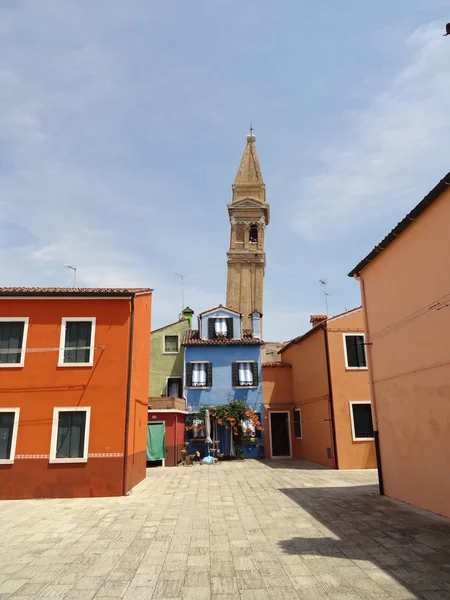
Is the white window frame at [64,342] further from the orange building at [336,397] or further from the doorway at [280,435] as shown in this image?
the doorway at [280,435]

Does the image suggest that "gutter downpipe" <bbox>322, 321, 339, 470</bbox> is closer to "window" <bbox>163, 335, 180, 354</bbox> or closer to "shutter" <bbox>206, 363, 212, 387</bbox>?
"shutter" <bbox>206, 363, 212, 387</bbox>

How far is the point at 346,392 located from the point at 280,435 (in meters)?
6.59

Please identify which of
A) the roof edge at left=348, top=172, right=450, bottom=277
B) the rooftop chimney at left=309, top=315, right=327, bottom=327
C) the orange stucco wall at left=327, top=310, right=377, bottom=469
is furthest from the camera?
the rooftop chimney at left=309, top=315, right=327, bottom=327

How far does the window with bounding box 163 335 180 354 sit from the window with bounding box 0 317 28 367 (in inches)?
555

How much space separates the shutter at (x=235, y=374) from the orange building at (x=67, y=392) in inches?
404

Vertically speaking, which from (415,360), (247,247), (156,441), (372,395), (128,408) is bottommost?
(156,441)

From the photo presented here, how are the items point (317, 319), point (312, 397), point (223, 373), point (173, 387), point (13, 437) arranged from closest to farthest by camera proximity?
point (13, 437), point (312, 397), point (223, 373), point (317, 319), point (173, 387)

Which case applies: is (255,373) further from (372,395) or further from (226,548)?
(226,548)

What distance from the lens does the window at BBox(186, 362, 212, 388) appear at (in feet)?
78.9

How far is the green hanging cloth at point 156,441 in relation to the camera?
2064 centimetres

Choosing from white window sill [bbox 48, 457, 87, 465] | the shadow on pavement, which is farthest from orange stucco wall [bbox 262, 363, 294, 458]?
the shadow on pavement

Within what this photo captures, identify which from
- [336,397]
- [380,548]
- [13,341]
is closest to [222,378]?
[336,397]

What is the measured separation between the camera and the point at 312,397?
67.9 feet

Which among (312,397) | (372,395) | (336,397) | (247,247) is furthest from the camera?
(247,247)
